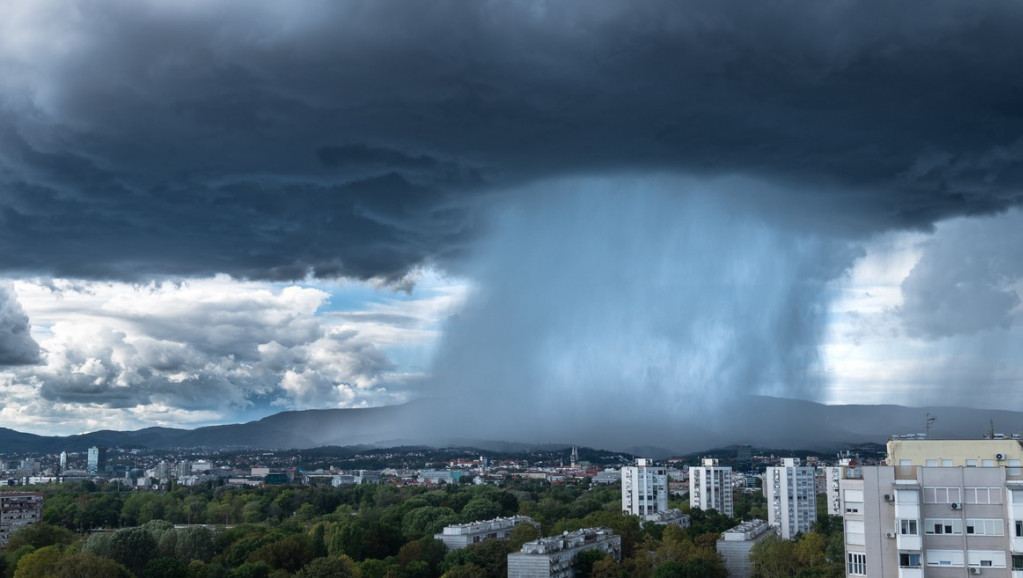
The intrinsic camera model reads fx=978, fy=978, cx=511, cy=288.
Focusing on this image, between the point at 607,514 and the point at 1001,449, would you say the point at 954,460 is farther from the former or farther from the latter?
the point at 607,514

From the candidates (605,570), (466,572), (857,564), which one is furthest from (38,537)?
(857,564)

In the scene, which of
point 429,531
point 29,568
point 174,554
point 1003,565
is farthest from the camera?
point 429,531

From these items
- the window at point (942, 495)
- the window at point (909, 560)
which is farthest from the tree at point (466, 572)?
the window at point (942, 495)

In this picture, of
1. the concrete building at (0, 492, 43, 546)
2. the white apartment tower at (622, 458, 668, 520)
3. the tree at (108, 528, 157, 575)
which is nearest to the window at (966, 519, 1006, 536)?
the tree at (108, 528, 157, 575)

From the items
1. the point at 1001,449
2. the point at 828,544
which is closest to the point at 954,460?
the point at 1001,449

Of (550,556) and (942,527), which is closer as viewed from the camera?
(942,527)

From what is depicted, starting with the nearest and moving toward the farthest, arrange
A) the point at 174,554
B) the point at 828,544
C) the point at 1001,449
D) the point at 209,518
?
the point at 1001,449 < the point at 828,544 < the point at 174,554 < the point at 209,518

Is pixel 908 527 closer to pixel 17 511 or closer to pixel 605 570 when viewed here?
pixel 605 570

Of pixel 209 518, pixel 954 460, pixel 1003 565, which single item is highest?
pixel 954 460
